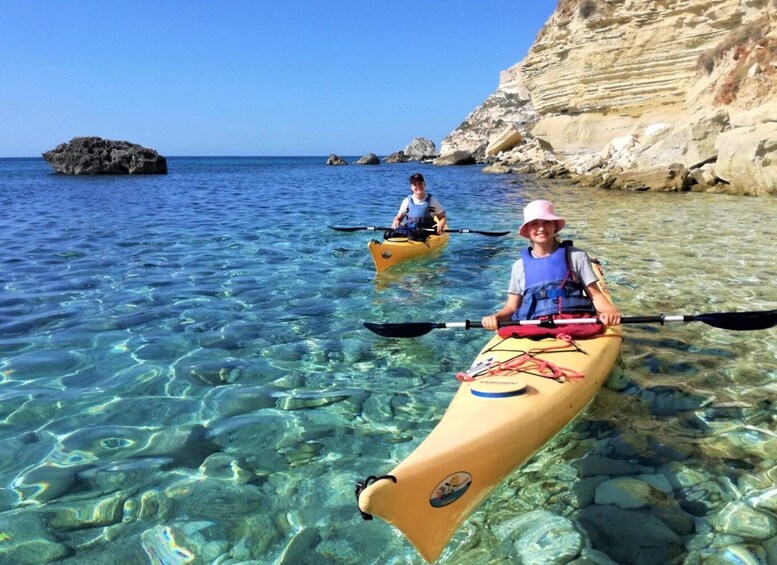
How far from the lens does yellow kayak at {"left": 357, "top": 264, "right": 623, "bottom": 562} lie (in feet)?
7.98

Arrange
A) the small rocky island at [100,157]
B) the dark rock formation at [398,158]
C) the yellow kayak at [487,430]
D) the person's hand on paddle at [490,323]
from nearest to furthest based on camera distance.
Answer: the yellow kayak at [487,430] < the person's hand on paddle at [490,323] < the small rocky island at [100,157] < the dark rock formation at [398,158]

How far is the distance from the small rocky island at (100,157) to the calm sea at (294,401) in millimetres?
36888

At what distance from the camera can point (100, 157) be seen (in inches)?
1700

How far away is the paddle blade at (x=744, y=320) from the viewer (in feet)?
14.0

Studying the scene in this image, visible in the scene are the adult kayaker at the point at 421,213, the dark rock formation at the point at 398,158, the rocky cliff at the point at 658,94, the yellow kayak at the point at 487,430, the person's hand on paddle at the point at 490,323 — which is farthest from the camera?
the dark rock formation at the point at 398,158

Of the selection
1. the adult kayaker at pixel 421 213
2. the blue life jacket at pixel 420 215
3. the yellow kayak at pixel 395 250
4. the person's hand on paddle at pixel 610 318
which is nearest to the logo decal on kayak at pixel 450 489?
→ the person's hand on paddle at pixel 610 318

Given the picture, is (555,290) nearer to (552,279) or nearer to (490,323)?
(552,279)

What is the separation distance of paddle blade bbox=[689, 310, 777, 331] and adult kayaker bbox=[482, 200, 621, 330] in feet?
2.56

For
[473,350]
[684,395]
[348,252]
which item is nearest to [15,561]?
[473,350]

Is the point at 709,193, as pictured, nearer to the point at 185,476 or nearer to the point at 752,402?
the point at 752,402

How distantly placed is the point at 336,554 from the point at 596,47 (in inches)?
1461

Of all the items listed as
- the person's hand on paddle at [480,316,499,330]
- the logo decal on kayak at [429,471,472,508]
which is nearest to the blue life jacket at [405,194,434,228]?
the person's hand on paddle at [480,316,499,330]

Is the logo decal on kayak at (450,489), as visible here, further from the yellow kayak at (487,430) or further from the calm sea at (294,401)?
the calm sea at (294,401)

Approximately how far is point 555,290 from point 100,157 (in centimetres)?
4595
